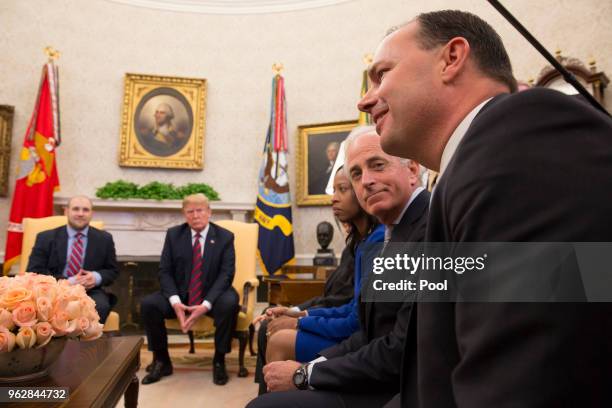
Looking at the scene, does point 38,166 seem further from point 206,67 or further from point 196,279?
point 196,279

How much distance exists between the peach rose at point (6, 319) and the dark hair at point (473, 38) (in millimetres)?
1696

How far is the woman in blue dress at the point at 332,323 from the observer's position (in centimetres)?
201

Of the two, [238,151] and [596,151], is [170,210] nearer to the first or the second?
[238,151]

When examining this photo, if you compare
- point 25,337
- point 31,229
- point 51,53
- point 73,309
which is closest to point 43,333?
point 25,337

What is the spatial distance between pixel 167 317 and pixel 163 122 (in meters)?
3.98

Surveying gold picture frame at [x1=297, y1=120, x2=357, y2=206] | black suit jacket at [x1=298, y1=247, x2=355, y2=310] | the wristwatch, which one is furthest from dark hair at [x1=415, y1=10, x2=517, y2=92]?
gold picture frame at [x1=297, y1=120, x2=357, y2=206]

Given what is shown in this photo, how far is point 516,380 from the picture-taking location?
1.42ft

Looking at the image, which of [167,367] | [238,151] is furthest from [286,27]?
[167,367]

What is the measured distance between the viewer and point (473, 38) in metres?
0.83

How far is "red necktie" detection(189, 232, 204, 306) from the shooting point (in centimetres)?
427

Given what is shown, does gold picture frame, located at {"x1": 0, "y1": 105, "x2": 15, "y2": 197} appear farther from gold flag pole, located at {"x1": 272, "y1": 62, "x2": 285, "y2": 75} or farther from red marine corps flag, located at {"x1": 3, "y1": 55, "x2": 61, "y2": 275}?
gold flag pole, located at {"x1": 272, "y1": 62, "x2": 285, "y2": 75}

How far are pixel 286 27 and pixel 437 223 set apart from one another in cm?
767

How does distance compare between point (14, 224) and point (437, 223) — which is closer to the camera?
point (437, 223)

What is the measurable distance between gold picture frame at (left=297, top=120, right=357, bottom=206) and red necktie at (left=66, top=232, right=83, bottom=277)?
11.7ft
